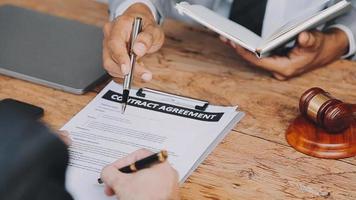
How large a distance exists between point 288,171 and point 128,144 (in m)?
0.30

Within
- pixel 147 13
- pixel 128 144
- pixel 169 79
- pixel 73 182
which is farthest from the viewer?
pixel 147 13

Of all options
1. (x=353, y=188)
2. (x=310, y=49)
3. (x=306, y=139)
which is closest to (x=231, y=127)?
(x=306, y=139)

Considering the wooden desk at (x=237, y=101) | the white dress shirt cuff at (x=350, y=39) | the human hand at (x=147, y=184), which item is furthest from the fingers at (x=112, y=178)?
the white dress shirt cuff at (x=350, y=39)

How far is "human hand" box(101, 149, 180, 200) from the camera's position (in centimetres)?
88

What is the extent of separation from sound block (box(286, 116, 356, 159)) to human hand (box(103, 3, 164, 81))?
0.33 meters

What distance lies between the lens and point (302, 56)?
57.2 inches

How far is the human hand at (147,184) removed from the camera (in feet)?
2.90

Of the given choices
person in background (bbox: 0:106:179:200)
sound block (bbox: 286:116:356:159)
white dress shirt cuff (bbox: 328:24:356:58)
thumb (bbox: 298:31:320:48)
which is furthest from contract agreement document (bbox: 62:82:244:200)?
white dress shirt cuff (bbox: 328:24:356:58)

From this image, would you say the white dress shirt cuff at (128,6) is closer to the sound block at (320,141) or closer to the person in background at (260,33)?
the person in background at (260,33)

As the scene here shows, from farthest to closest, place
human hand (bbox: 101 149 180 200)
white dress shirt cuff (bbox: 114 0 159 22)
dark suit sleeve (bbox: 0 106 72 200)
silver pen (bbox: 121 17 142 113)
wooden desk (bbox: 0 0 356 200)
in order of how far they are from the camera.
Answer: white dress shirt cuff (bbox: 114 0 159 22) → silver pen (bbox: 121 17 142 113) → wooden desk (bbox: 0 0 356 200) → human hand (bbox: 101 149 180 200) → dark suit sleeve (bbox: 0 106 72 200)

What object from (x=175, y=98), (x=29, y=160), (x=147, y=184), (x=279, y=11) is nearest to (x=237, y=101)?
(x=175, y=98)

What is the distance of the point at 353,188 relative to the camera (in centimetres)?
106

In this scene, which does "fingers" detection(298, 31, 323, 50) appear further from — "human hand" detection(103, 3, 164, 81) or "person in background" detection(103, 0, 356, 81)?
"human hand" detection(103, 3, 164, 81)

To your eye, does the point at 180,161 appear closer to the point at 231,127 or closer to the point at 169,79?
the point at 231,127
